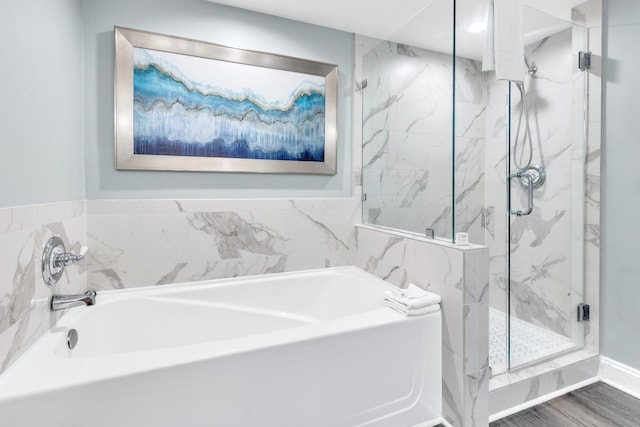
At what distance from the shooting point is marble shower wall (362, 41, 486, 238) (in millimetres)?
1887

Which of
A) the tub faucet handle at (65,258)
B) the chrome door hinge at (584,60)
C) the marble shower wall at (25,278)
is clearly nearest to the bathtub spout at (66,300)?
the marble shower wall at (25,278)

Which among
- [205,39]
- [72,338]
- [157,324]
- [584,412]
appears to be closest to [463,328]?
[584,412]

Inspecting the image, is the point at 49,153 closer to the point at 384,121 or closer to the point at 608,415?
the point at 384,121

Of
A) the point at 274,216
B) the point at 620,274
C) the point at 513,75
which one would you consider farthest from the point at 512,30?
the point at 274,216

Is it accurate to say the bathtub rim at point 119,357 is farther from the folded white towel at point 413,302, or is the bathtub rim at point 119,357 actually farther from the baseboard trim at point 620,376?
the baseboard trim at point 620,376

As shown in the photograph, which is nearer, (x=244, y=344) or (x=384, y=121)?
(x=244, y=344)

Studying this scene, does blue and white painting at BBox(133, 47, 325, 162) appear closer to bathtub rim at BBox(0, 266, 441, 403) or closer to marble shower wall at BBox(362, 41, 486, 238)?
marble shower wall at BBox(362, 41, 486, 238)

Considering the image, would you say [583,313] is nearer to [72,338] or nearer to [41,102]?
[72,338]

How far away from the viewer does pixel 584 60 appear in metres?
2.08

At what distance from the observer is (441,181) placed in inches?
77.1

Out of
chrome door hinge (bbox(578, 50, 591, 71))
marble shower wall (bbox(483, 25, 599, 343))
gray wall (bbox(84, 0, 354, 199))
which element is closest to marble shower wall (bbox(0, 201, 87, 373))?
gray wall (bbox(84, 0, 354, 199))

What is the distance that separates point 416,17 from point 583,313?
7.44 feet

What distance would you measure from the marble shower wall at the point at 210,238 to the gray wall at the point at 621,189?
5.43 feet

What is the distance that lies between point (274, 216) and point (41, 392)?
150 centimetres
